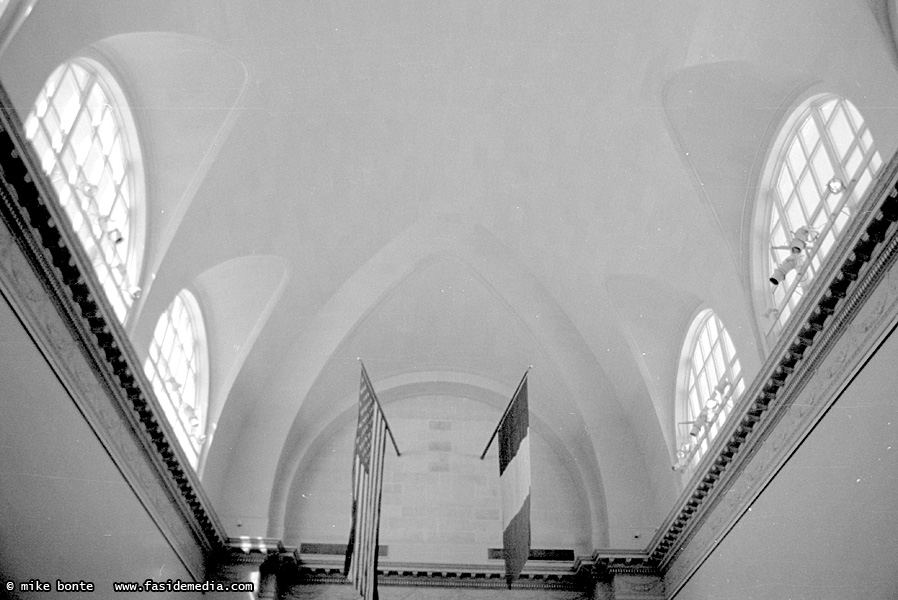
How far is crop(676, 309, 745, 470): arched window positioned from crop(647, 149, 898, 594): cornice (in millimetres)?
953

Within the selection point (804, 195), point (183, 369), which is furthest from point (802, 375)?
point (183, 369)

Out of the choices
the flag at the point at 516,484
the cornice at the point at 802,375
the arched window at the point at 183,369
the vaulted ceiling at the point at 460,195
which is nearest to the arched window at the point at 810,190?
the vaulted ceiling at the point at 460,195

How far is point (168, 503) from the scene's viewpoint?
13430 millimetres

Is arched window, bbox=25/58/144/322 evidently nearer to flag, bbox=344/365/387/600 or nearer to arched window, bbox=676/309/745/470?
flag, bbox=344/365/387/600

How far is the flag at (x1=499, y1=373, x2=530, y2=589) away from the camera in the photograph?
13102 mm

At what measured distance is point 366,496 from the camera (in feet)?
43.1

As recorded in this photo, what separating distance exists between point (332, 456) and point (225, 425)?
105 inches

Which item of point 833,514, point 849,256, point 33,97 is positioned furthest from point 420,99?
point 833,514

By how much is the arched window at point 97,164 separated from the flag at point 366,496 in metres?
3.75

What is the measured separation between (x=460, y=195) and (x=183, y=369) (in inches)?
213

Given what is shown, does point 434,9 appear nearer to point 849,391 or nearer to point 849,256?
point 849,256

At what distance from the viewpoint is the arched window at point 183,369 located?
542 inches

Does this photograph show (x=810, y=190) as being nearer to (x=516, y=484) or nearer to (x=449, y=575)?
(x=516, y=484)

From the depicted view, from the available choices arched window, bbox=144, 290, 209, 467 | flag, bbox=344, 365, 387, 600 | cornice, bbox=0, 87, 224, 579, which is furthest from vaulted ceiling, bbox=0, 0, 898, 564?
flag, bbox=344, 365, 387, 600
